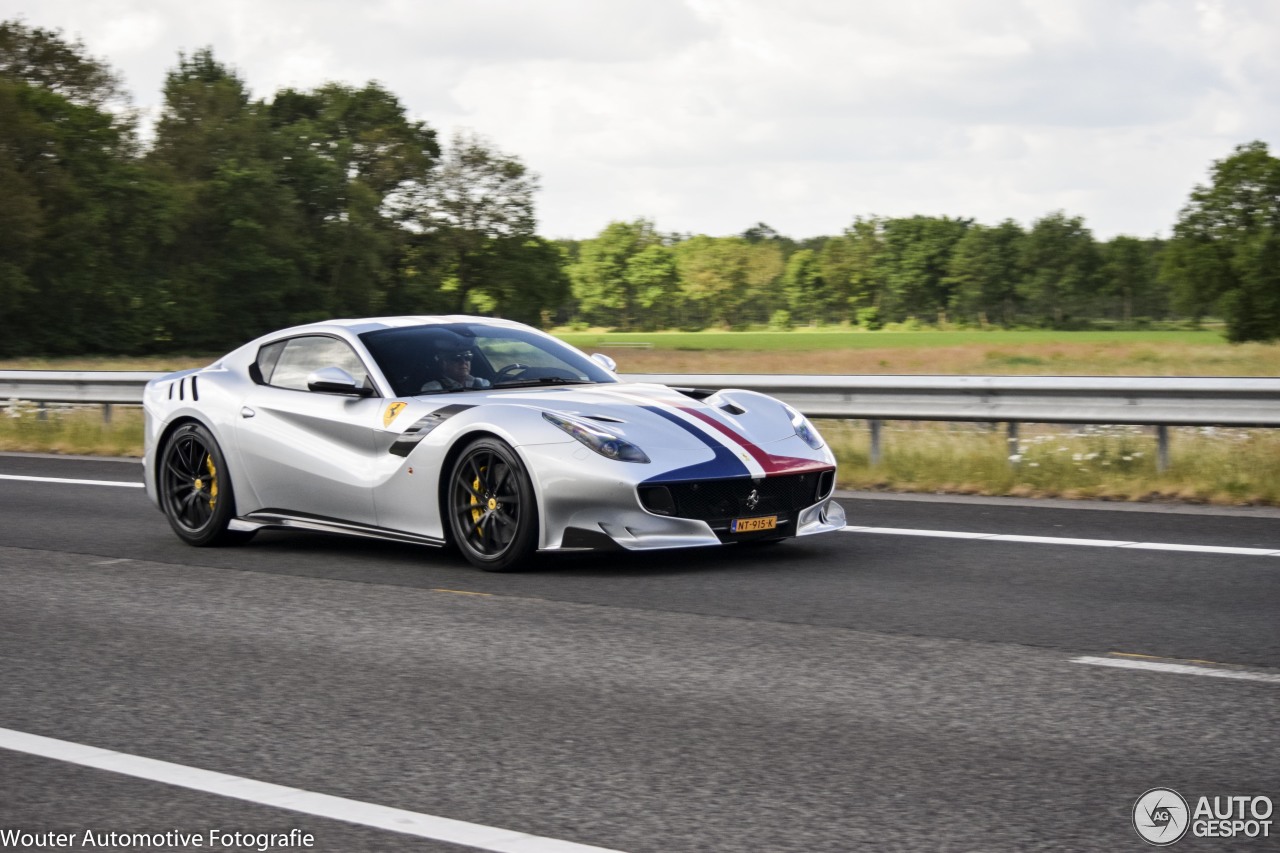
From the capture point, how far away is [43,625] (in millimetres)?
6734

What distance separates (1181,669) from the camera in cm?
541

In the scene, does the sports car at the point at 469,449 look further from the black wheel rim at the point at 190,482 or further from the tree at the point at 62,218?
the tree at the point at 62,218

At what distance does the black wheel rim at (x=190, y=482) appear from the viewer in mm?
9180

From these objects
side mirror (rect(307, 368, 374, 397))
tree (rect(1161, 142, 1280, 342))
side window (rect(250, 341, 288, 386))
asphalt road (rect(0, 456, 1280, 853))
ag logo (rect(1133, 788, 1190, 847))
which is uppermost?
tree (rect(1161, 142, 1280, 342))

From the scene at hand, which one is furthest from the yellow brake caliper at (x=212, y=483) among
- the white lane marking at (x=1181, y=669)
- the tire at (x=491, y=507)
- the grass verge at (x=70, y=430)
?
the grass verge at (x=70, y=430)

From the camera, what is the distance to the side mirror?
8250 mm

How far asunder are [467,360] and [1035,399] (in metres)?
5.29

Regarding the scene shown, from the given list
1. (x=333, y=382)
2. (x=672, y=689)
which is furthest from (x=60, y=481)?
(x=672, y=689)

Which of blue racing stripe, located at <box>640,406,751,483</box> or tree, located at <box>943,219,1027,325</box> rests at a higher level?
tree, located at <box>943,219,1027,325</box>

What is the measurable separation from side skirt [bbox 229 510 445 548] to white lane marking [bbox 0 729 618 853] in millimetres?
3435

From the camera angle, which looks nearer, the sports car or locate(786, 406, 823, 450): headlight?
the sports car

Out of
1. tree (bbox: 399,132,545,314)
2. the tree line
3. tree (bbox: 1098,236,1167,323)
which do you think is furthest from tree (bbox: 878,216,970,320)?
tree (bbox: 399,132,545,314)

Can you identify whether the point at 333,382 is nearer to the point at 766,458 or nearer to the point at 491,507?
the point at 491,507

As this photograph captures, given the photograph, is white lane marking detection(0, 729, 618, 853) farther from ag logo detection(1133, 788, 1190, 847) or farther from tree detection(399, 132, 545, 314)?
tree detection(399, 132, 545, 314)
